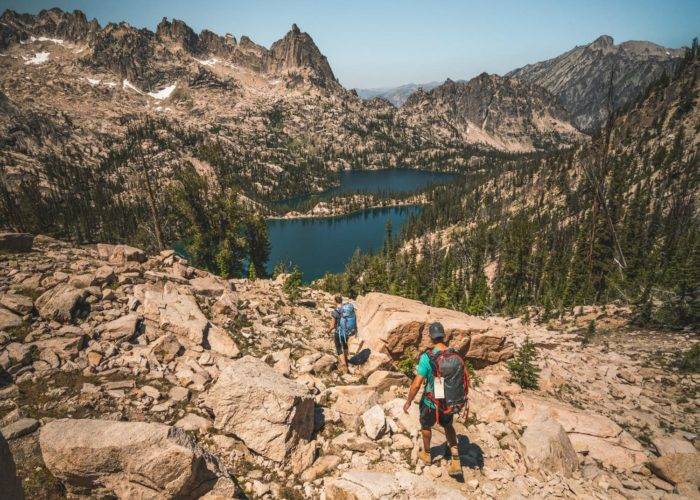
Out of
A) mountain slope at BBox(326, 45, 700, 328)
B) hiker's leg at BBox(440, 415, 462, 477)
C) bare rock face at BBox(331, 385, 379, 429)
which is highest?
hiker's leg at BBox(440, 415, 462, 477)

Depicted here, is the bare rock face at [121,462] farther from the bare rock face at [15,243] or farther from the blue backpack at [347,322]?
the bare rock face at [15,243]

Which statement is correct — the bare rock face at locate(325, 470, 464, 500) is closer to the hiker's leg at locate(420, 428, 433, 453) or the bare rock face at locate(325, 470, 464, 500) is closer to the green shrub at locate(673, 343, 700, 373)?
the hiker's leg at locate(420, 428, 433, 453)

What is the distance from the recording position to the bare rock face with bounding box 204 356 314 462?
8078 mm

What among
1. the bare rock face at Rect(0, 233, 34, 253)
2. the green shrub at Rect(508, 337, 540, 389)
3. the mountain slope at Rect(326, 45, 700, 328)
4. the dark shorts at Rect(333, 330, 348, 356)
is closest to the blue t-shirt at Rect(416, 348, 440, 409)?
the dark shorts at Rect(333, 330, 348, 356)

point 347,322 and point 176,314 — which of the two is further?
point 347,322

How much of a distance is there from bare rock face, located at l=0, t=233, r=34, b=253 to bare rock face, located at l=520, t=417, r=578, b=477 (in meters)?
23.7

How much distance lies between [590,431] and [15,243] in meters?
26.3

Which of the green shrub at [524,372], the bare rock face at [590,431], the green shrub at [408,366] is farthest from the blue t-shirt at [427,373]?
the green shrub at [524,372]

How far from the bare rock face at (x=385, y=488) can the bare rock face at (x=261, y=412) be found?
1.66 m

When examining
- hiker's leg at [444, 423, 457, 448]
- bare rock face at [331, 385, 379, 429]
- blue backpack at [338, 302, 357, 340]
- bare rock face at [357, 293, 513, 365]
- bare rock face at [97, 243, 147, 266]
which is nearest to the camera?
hiker's leg at [444, 423, 457, 448]

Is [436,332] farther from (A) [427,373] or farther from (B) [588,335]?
(B) [588,335]

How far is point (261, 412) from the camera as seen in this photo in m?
8.30

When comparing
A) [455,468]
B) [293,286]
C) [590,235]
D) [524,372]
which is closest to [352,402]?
[455,468]

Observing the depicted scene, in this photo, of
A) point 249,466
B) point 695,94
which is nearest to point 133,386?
point 249,466
